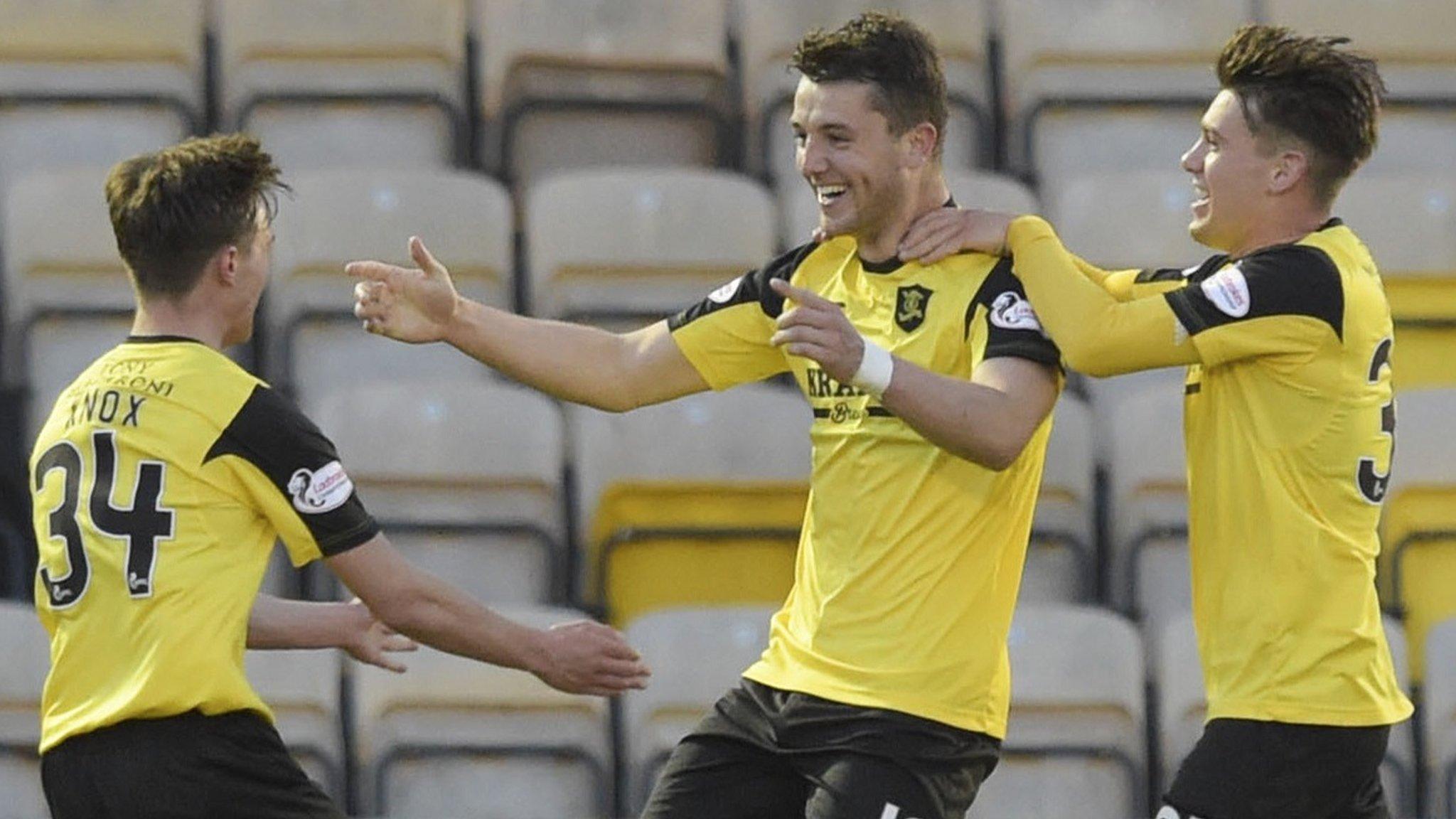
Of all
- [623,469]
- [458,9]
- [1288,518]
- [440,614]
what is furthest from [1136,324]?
[458,9]

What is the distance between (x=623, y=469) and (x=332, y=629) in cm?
238

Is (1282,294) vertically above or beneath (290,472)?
above

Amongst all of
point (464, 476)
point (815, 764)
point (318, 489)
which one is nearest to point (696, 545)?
point (464, 476)

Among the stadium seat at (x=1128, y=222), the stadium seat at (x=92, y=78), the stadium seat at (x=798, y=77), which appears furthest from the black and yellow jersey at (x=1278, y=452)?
the stadium seat at (x=92, y=78)

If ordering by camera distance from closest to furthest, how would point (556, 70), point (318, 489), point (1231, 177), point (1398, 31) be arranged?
point (318, 489) → point (1231, 177) → point (556, 70) → point (1398, 31)

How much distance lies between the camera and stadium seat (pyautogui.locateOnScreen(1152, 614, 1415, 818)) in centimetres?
658

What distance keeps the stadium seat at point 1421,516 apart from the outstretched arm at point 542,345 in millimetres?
2720

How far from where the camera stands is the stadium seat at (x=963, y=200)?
768 centimetres

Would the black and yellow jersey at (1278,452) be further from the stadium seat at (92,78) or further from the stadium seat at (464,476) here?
the stadium seat at (92,78)

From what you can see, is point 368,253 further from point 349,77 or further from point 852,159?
point 852,159

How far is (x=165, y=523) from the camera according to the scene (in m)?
4.36

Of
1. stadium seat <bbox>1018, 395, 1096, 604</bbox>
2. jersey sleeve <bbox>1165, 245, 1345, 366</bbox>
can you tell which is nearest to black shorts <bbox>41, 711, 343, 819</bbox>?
jersey sleeve <bbox>1165, 245, 1345, 366</bbox>

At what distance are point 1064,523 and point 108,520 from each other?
3.38 meters

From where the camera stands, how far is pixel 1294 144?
15.1 feet
